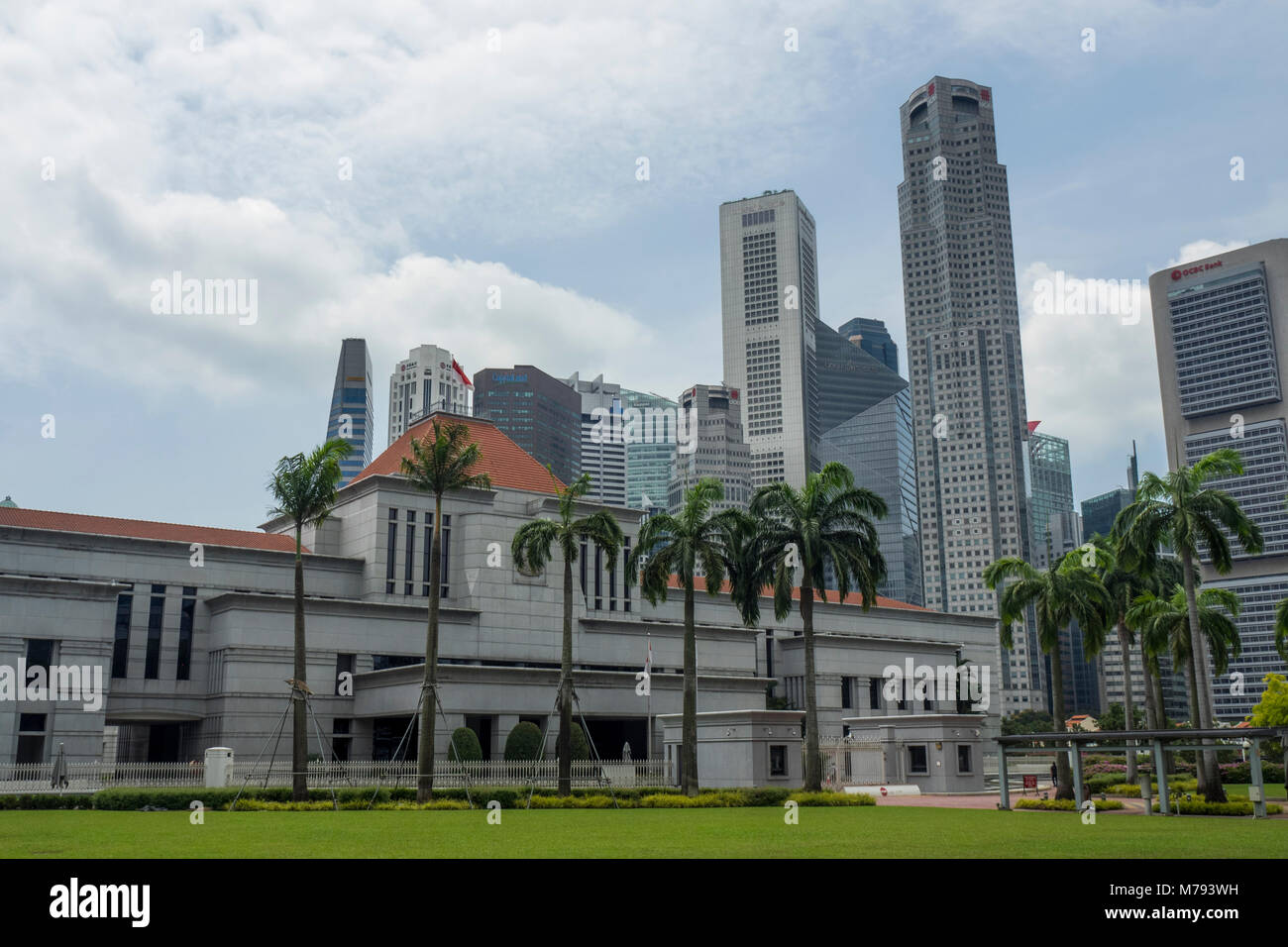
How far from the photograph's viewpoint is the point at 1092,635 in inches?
1644

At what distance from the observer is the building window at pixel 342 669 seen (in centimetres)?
5356

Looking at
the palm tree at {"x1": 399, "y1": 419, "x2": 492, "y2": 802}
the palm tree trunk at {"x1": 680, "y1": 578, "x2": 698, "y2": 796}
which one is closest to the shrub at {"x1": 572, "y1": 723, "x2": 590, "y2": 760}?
the palm tree trunk at {"x1": 680, "y1": 578, "x2": 698, "y2": 796}

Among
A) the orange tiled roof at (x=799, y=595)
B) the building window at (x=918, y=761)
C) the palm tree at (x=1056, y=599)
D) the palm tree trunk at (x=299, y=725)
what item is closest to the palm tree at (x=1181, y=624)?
the palm tree at (x=1056, y=599)

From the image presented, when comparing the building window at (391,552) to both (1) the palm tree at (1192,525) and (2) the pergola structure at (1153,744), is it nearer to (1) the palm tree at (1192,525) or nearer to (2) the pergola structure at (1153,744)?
(2) the pergola structure at (1153,744)

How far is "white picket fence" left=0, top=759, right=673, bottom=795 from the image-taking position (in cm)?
3972

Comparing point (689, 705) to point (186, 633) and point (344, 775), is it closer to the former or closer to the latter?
point (344, 775)

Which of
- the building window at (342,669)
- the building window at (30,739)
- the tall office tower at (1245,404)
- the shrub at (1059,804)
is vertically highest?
the tall office tower at (1245,404)

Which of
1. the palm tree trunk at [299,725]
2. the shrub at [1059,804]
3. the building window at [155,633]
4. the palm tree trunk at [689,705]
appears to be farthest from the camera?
the building window at [155,633]

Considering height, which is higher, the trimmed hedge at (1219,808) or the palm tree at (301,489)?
the palm tree at (301,489)

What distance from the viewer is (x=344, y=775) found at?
147 ft

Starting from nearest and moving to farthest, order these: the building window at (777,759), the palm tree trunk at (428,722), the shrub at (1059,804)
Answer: the shrub at (1059,804), the palm tree trunk at (428,722), the building window at (777,759)
